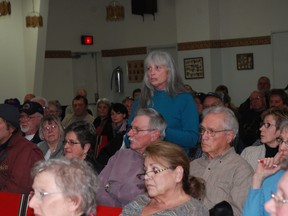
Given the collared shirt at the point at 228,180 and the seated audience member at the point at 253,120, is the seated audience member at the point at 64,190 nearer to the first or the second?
the collared shirt at the point at 228,180

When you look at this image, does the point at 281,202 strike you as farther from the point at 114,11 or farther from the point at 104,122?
the point at 114,11

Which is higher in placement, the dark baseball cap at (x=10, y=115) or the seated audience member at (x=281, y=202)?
the dark baseball cap at (x=10, y=115)

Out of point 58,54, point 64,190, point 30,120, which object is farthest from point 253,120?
point 58,54

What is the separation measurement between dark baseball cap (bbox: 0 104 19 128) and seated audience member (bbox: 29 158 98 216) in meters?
Result: 1.94

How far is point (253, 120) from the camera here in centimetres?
718

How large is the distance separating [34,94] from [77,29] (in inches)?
106

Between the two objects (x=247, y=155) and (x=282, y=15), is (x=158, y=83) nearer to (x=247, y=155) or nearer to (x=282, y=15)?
(x=247, y=155)

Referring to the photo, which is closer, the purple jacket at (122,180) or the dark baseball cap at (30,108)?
the purple jacket at (122,180)

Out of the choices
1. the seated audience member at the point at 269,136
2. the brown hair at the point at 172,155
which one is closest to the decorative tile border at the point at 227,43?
the seated audience member at the point at 269,136

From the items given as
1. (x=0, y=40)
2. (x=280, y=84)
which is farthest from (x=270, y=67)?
(x=0, y=40)

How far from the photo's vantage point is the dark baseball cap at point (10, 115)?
4746 millimetres

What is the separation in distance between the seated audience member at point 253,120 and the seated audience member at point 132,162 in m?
2.59

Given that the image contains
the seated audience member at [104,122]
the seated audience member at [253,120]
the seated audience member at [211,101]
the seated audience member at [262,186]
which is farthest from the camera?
the seated audience member at [104,122]

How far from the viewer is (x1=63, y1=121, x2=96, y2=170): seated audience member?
15.4 ft
